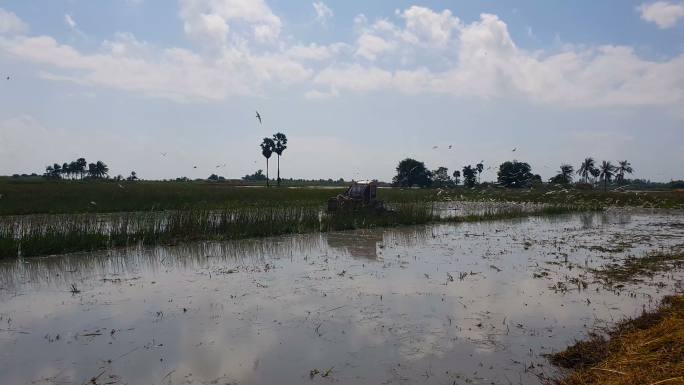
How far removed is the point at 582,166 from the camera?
7762 centimetres

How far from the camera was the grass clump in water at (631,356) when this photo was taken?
12.3ft

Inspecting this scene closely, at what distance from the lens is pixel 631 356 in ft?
14.0

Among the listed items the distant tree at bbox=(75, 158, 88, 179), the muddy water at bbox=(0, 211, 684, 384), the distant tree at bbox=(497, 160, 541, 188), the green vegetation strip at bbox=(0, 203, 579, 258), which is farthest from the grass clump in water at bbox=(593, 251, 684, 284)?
the distant tree at bbox=(75, 158, 88, 179)

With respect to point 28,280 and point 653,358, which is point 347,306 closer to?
point 653,358

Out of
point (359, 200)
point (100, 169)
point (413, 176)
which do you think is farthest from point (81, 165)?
point (359, 200)

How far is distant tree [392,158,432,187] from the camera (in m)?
68.4

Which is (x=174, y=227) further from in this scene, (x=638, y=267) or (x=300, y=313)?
(x=638, y=267)

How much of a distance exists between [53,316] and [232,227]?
7591 millimetres

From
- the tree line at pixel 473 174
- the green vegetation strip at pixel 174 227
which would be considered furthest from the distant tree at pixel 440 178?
the green vegetation strip at pixel 174 227

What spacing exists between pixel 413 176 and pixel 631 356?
64.8 m

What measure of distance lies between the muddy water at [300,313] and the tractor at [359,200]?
661 cm

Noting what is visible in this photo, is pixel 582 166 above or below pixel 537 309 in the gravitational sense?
above

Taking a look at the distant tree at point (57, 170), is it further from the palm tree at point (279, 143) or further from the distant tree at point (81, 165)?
the palm tree at point (279, 143)

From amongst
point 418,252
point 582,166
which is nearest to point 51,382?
point 418,252
